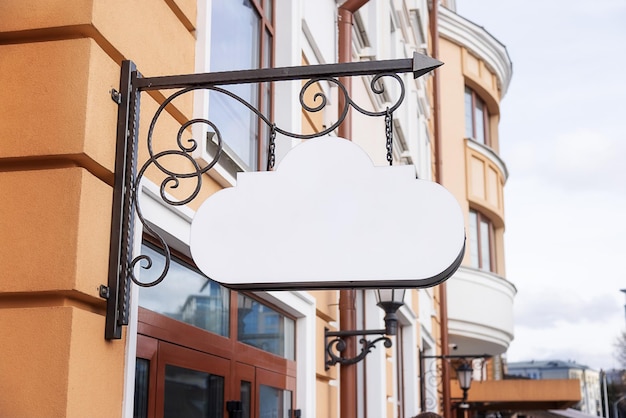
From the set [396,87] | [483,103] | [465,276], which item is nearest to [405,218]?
[396,87]

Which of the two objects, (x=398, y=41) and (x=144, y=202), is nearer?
(x=144, y=202)

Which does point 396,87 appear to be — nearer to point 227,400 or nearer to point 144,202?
point 227,400

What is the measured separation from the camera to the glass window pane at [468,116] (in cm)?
1898

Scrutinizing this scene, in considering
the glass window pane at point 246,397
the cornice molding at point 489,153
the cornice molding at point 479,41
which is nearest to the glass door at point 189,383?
the glass window pane at point 246,397

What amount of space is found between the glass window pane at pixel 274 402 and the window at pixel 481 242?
12761 millimetres

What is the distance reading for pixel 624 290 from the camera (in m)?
35.7

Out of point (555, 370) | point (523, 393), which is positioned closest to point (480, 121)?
point (523, 393)

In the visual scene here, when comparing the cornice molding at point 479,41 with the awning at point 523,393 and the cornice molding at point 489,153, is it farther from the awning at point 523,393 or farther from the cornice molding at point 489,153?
the awning at point 523,393

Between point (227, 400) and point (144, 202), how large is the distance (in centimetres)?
157

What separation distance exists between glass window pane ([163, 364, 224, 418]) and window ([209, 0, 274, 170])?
113 cm

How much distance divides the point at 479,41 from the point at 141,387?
16629mm

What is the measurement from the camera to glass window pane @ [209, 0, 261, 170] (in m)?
4.74

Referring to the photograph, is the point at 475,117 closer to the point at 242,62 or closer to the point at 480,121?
the point at 480,121

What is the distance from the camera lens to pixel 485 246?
1908 cm
